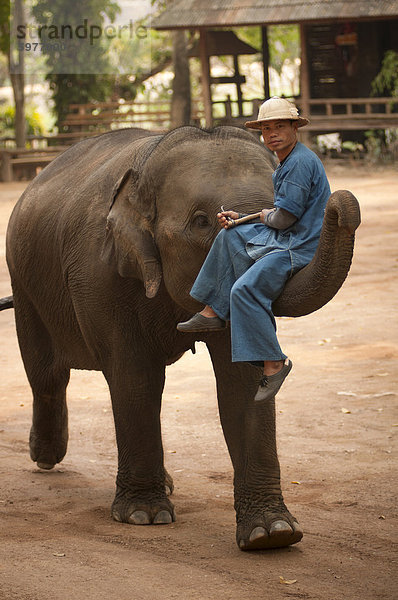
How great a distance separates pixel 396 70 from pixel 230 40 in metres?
4.83

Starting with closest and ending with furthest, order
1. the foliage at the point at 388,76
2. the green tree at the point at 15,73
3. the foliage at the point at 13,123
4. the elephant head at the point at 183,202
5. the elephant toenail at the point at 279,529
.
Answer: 1. the elephant head at the point at 183,202
2. the elephant toenail at the point at 279,529
3. the foliage at the point at 388,76
4. the green tree at the point at 15,73
5. the foliage at the point at 13,123

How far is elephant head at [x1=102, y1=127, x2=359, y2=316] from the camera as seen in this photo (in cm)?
441

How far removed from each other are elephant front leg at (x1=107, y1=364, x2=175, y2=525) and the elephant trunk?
1.24m

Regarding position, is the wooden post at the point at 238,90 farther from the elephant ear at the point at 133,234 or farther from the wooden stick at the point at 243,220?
the wooden stick at the point at 243,220

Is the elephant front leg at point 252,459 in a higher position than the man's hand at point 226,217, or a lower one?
lower

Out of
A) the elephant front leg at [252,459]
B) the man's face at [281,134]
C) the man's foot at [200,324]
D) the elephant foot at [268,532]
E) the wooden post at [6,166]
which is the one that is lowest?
the wooden post at [6,166]

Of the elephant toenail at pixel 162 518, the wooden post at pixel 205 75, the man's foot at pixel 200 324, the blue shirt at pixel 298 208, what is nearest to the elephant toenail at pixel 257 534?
the elephant toenail at pixel 162 518

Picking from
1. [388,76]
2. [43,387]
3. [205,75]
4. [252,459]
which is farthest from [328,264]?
[205,75]

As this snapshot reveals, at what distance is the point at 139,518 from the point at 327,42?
77.7ft

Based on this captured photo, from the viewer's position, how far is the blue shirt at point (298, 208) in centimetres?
415

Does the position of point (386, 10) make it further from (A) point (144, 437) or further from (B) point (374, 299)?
(A) point (144, 437)

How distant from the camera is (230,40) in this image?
2761 cm

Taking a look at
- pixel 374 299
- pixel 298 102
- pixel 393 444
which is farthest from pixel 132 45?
pixel 393 444

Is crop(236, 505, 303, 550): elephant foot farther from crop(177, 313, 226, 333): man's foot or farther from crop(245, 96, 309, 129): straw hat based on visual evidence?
crop(245, 96, 309, 129): straw hat
